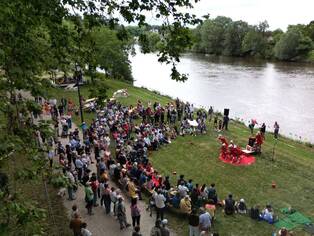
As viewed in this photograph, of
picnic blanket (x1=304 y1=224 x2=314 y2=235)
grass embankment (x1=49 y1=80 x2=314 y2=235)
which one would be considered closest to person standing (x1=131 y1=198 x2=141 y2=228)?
grass embankment (x1=49 y1=80 x2=314 y2=235)

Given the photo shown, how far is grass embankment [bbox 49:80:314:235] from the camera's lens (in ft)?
54.7

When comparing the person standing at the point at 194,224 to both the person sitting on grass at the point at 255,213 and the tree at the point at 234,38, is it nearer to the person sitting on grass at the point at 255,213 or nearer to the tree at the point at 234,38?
the person sitting on grass at the point at 255,213

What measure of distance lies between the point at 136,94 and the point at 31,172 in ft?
128

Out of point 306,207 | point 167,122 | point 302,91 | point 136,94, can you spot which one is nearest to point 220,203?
point 306,207

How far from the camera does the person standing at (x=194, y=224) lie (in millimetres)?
14422

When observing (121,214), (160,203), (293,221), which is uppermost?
(160,203)

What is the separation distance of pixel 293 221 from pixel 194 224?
502cm

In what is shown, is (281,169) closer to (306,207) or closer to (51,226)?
(306,207)

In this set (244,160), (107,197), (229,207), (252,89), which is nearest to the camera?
(107,197)

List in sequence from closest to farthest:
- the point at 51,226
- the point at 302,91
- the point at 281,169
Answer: the point at 51,226 < the point at 281,169 < the point at 302,91

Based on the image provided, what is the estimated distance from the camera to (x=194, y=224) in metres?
14.5

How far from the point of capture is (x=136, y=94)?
45.8 meters

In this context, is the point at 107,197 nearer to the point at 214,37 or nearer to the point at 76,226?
the point at 76,226

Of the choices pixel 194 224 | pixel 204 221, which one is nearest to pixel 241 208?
pixel 204 221
